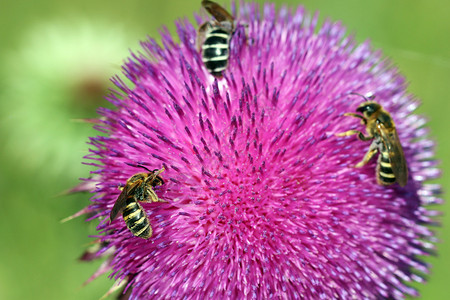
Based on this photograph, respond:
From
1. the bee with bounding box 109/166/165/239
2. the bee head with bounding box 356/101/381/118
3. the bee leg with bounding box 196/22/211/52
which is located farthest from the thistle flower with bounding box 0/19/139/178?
the bee head with bounding box 356/101/381/118

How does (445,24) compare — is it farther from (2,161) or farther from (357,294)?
(2,161)

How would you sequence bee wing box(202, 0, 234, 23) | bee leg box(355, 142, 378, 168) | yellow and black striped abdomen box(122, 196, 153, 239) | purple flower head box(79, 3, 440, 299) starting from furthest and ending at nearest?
bee wing box(202, 0, 234, 23), bee leg box(355, 142, 378, 168), purple flower head box(79, 3, 440, 299), yellow and black striped abdomen box(122, 196, 153, 239)

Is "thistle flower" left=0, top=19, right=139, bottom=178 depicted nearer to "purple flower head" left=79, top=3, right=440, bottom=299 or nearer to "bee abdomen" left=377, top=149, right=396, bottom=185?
"purple flower head" left=79, top=3, right=440, bottom=299

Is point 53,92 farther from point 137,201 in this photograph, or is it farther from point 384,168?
point 384,168

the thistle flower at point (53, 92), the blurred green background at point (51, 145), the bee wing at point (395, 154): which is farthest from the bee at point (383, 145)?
the thistle flower at point (53, 92)

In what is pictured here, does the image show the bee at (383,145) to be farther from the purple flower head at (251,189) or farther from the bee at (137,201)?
the bee at (137,201)

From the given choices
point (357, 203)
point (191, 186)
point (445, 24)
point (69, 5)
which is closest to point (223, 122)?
point (191, 186)
